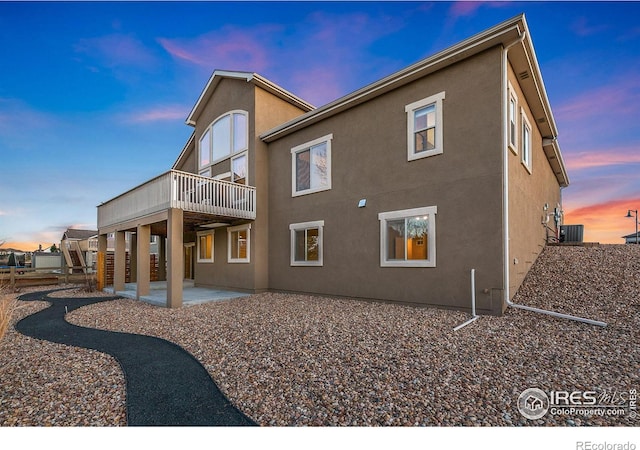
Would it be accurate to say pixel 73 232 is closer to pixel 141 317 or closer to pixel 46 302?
pixel 46 302

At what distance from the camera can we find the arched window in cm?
1288

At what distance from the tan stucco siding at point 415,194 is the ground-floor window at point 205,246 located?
14.6ft

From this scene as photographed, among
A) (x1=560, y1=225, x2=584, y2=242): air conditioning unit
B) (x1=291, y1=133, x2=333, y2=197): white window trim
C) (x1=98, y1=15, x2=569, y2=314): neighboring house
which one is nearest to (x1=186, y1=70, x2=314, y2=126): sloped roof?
(x1=98, y1=15, x2=569, y2=314): neighboring house

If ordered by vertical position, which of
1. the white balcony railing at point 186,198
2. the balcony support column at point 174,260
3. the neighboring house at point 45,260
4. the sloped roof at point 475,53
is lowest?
the neighboring house at point 45,260

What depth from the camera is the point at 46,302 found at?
34.6 ft

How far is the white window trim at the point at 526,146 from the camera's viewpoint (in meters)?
8.76

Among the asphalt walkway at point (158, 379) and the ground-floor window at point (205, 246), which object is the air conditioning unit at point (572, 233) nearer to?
the asphalt walkway at point (158, 379)

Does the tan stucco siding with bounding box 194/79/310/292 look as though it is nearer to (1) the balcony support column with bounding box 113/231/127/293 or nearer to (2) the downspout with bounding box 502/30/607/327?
(1) the balcony support column with bounding box 113/231/127/293

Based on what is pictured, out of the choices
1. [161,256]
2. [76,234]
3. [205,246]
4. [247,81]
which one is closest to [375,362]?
[247,81]

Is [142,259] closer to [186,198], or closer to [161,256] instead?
[186,198]

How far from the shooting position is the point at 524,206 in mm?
8703

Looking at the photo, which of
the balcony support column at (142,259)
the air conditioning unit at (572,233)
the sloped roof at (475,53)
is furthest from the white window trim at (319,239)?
the air conditioning unit at (572,233)

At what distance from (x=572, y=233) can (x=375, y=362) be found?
48.5 ft

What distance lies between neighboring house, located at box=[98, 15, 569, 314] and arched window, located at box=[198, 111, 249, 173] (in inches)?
3.5
